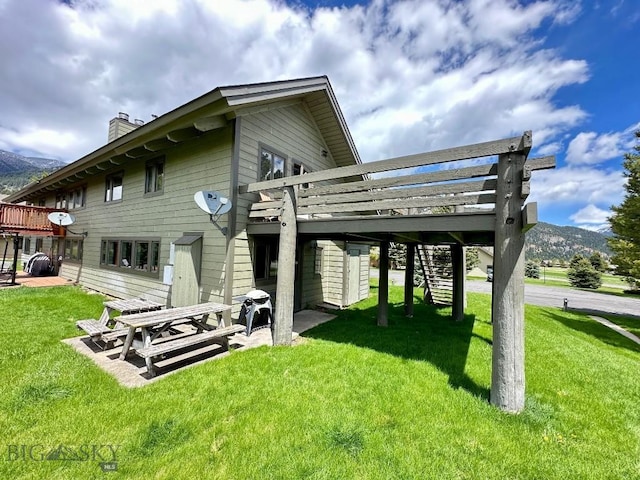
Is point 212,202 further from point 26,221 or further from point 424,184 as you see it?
point 26,221

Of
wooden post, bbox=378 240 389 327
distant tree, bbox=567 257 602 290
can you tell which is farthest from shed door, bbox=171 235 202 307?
distant tree, bbox=567 257 602 290

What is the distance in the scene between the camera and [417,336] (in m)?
6.78

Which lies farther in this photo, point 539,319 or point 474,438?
point 539,319

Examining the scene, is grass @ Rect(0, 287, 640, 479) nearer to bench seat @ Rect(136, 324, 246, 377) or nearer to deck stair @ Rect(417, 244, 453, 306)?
bench seat @ Rect(136, 324, 246, 377)

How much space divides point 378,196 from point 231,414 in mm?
3763

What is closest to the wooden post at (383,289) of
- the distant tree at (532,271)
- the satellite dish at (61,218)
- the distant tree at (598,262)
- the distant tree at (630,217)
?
the distant tree at (630,217)

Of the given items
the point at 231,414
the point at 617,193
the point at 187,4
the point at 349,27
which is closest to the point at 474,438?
the point at 231,414

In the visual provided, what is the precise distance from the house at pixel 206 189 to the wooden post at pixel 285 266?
172 cm

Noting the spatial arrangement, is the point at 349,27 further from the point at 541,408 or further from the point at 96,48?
the point at 541,408

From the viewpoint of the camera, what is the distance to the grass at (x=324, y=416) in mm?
2539

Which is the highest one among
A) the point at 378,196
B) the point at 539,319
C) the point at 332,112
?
the point at 332,112

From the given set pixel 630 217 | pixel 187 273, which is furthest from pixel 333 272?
pixel 630 217

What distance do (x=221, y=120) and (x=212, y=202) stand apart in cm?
222

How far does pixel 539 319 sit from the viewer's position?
10.4m
